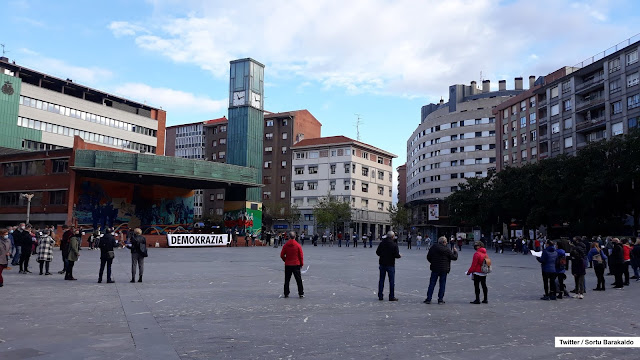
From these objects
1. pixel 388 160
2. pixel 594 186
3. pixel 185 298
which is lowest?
pixel 185 298

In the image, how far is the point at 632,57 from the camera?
2222 inches

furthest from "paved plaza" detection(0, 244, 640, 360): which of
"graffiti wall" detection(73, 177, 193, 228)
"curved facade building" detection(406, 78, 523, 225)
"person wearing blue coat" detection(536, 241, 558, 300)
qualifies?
"curved facade building" detection(406, 78, 523, 225)

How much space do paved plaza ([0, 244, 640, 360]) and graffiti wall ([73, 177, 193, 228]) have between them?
40025 mm

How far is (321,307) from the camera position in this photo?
1153 centimetres

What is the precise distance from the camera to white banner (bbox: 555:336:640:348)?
25.5 feet

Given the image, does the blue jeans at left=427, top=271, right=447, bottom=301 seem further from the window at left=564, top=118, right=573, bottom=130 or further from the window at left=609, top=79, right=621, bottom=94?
the window at left=564, top=118, right=573, bottom=130

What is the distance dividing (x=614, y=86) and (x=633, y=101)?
3655 millimetres

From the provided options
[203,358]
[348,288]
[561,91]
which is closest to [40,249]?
[348,288]

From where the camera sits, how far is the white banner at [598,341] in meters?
7.78

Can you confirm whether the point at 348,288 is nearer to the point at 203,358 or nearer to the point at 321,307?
the point at 321,307

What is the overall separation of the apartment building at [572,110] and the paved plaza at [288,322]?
152ft

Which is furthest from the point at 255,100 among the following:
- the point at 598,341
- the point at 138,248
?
the point at 598,341

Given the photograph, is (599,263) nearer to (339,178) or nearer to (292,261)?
(292,261)

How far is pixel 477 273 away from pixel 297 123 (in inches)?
3564
